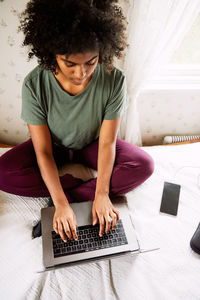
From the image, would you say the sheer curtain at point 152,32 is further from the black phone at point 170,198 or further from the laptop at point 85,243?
the laptop at point 85,243

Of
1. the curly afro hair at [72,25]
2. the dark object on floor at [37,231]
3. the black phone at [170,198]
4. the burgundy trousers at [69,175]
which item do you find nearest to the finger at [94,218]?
the burgundy trousers at [69,175]

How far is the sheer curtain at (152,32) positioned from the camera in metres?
0.85

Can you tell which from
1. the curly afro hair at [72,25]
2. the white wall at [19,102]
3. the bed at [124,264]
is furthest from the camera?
the white wall at [19,102]

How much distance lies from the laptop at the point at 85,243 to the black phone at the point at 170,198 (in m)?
0.24

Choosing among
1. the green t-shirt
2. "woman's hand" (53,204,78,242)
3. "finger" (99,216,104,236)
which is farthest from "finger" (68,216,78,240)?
the green t-shirt

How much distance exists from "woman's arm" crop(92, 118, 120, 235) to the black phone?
12.0 inches

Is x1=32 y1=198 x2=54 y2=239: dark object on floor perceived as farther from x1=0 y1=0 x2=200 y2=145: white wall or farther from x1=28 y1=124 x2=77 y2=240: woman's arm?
x1=0 y1=0 x2=200 y2=145: white wall

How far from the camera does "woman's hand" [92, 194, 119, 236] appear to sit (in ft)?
2.73

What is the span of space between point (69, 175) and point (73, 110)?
13.6 inches

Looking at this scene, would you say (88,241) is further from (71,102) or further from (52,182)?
(71,102)

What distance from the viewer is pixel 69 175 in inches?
39.9

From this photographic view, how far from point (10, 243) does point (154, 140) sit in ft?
4.23

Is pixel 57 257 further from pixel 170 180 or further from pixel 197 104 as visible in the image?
pixel 197 104

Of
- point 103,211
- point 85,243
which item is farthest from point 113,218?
point 85,243
